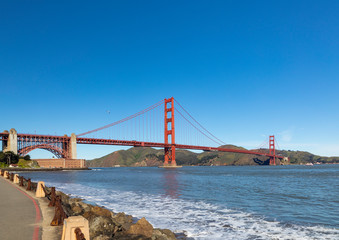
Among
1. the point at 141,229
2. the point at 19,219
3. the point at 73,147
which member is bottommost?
the point at 141,229

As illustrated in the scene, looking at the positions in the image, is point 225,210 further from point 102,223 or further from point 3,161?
point 3,161

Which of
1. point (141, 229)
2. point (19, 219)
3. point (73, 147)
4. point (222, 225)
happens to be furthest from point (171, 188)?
point (73, 147)

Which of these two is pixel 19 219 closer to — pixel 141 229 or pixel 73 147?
pixel 141 229

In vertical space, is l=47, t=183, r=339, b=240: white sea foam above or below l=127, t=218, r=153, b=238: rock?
below

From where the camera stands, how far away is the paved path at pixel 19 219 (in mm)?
7564

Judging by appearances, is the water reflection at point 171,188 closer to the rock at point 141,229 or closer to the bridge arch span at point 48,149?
the rock at point 141,229

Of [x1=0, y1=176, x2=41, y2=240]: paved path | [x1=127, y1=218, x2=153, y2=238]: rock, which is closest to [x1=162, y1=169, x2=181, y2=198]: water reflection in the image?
[x1=0, y1=176, x2=41, y2=240]: paved path

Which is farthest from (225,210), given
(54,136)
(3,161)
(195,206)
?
(54,136)

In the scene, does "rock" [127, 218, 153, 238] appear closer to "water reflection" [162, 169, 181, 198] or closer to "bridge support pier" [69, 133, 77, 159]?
"water reflection" [162, 169, 181, 198]

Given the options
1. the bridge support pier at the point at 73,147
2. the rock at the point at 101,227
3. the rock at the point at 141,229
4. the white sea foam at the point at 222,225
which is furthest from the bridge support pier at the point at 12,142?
the rock at the point at 101,227

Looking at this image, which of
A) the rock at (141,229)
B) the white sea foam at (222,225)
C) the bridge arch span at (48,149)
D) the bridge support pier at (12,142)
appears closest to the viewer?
the rock at (141,229)

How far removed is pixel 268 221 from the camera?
13.2 m

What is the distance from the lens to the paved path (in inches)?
298

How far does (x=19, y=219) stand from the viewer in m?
9.45
